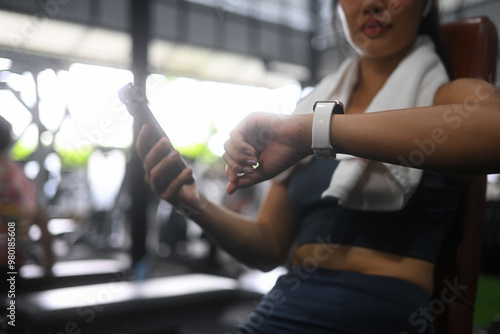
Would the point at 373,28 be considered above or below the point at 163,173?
above

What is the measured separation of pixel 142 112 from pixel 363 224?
1.41 ft

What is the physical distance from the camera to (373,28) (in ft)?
2.72

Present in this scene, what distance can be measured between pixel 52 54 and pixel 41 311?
4221mm

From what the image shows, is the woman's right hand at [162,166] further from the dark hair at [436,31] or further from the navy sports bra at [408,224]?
the dark hair at [436,31]

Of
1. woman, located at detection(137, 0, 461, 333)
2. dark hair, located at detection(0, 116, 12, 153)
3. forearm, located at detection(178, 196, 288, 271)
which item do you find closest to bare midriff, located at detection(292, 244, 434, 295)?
woman, located at detection(137, 0, 461, 333)

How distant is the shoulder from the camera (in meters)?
0.67

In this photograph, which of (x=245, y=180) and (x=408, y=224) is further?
(x=408, y=224)

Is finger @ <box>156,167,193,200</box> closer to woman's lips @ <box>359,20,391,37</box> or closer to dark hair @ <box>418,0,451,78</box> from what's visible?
woman's lips @ <box>359,20,391,37</box>

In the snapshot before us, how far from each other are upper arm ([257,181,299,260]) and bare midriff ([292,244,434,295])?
0.18 metres

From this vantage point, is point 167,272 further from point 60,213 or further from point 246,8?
point 246,8

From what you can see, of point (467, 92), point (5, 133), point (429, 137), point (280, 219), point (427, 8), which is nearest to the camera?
point (429, 137)

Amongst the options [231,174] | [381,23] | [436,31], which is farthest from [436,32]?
[231,174]

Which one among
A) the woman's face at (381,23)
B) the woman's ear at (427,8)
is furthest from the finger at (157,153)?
the woman's ear at (427,8)

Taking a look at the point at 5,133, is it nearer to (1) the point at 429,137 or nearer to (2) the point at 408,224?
(2) the point at 408,224
